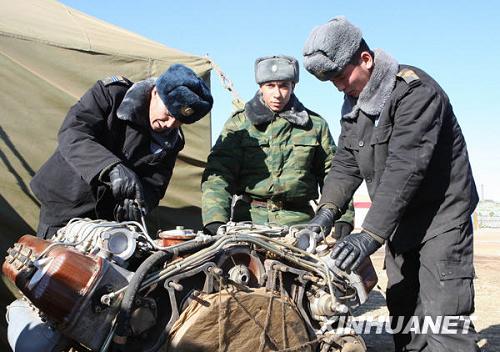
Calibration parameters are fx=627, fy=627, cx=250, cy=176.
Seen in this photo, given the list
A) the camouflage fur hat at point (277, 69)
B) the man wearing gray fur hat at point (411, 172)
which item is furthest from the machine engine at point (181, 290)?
the camouflage fur hat at point (277, 69)

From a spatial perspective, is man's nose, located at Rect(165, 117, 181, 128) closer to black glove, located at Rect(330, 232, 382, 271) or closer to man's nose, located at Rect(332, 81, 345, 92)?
man's nose, located at Rect(332, 81, 345, 92)

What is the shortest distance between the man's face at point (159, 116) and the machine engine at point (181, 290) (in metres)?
0.67

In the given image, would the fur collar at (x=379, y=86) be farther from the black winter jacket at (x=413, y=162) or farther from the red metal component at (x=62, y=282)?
the red metal component at (x=62, y=282)

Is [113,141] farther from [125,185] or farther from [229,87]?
[229,87]

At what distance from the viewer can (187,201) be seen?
18.5 feet

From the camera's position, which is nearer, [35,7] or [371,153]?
[371,153]

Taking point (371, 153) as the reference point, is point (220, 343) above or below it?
below

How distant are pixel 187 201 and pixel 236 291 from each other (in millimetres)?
2926

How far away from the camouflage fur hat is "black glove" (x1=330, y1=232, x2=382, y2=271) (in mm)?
1713

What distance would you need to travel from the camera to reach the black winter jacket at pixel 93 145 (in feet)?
11.4

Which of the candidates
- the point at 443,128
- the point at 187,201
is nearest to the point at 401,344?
the point at 443,128

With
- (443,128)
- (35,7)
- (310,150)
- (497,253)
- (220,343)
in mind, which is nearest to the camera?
(220,343)

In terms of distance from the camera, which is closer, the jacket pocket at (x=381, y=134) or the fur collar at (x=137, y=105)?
the jacket pocket at (x=381, y=134)

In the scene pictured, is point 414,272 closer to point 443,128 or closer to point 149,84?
point 443,128
